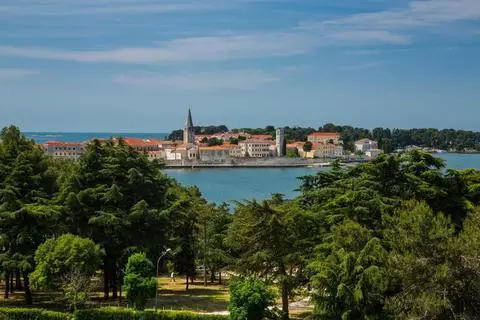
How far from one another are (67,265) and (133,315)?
3.06m

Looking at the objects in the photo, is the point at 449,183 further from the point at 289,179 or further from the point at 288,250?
the point at 289,179

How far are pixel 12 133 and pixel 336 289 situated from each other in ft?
98.3

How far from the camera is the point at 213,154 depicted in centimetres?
15975

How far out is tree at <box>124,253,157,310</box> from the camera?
20.5 meters

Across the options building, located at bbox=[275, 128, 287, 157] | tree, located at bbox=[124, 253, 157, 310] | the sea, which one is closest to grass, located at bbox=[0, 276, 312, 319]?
tree, located at bbox=[124, 253, 157, 310]

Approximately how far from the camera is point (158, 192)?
87.9 feet

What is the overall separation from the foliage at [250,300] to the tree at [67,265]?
5424 mm

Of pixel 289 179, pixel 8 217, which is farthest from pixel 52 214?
pixel 289 179

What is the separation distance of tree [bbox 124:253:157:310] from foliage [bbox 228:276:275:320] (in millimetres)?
3123

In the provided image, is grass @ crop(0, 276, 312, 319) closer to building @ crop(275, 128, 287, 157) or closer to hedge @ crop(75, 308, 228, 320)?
hedge @ crop(75, 308, 228, 320)

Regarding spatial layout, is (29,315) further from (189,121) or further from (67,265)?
(189,121)

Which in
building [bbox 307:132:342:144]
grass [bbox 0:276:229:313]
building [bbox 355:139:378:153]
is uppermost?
building [bbox 307:132:342:144]

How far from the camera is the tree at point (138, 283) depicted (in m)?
20.5

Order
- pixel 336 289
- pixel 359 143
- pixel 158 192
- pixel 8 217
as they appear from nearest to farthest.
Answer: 1. pixel 336 289
2. pixel 8 217
3. pixel 158 192
4. pixel 359 143
